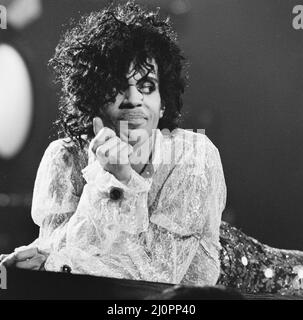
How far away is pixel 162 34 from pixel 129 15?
0.11 m

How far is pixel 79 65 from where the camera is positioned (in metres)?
1.73

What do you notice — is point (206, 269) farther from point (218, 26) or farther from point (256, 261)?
point (218, 26)

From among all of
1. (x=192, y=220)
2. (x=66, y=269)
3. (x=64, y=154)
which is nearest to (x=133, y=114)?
(x=64, y=154)

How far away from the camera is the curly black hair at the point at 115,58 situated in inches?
67.0

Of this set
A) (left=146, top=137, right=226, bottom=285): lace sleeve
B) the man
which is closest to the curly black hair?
the man

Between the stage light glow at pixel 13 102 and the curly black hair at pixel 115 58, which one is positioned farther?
the stage light glow at pixel 13 102

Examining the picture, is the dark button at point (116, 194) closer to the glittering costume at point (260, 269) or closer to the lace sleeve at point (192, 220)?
the lace sleeve at point (192, 220)

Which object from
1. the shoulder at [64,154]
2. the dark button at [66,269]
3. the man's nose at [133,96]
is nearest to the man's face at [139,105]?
the man's nose at [133,96]

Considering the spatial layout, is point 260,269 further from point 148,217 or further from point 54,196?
point 54,196

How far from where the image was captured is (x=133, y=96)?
1.70 m

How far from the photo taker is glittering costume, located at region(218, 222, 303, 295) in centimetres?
163

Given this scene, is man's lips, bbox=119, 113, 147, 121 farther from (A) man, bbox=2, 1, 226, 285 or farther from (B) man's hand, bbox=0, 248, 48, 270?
(B) man's hand, bbox=0, 248, 48, 270

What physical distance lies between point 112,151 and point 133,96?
0.55 ft
